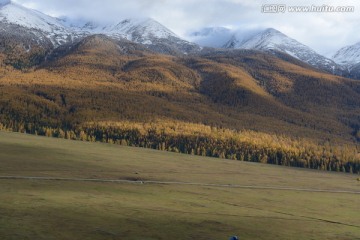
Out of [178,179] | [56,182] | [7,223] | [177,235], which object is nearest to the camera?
[7,223]

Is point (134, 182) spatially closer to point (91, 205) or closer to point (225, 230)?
point (91, 205)

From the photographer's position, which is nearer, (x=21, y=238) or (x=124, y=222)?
(x=21, y=238)

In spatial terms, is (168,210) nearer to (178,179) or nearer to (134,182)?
(134,182)

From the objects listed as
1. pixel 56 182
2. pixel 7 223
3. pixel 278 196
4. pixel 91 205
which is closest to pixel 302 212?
pixel 278 196

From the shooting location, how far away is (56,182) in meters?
75.1

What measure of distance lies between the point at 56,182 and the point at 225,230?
34.1 m

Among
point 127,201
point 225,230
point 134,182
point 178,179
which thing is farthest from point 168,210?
point 178,179

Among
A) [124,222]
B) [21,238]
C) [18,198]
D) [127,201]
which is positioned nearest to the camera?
[21,238]

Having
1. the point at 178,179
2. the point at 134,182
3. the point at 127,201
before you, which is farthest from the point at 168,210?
the point at 178,179

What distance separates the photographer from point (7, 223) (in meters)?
41.2

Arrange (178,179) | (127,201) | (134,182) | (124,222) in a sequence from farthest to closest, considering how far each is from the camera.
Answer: (178,179) < (134,182) < (127,201) < (124,222)

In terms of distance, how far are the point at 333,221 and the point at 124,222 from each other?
28026 mm

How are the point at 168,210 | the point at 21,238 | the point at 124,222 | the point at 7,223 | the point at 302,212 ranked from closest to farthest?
1. the point at 21,238
2. the point at 7,223
3. the point at 124,222
4. the point at 168,210
5. the point at 302,212

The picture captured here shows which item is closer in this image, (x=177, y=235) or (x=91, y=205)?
(x=177, y=235)
